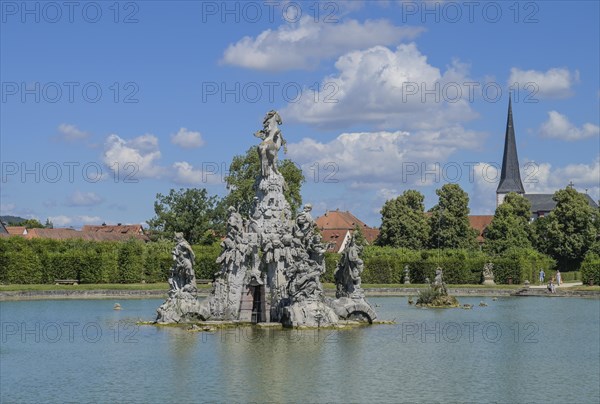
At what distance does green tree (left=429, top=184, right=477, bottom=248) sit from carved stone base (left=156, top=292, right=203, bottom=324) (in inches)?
2774

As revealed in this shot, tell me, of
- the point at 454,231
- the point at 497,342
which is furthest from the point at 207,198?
the point at 497,342

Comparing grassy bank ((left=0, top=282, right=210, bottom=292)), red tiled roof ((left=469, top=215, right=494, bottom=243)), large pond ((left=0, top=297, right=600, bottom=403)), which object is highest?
red tiled roof ((left=469, top=215, right=494, bottom=243))

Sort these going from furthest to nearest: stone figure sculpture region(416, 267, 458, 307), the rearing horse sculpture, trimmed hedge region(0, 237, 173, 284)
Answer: trimmed hedge region(0, 237, 173, 284), stone figure sculpture region(416, 267, 458, 307), the rearing horse sculpture

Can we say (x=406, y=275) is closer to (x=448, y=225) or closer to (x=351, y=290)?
(x=448, y=225)

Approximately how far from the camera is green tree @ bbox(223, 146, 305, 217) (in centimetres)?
8644

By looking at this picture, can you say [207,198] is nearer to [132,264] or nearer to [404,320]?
[132,264]

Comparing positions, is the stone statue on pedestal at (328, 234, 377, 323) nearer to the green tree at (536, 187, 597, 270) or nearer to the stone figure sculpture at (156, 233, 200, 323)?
the stone figure sculpture at (156, 233, 200, 323)

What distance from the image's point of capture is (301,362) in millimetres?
31141

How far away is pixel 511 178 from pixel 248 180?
3845 inches

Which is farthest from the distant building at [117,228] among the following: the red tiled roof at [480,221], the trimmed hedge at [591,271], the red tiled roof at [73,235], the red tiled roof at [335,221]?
the trimmed hedge at [591,271]

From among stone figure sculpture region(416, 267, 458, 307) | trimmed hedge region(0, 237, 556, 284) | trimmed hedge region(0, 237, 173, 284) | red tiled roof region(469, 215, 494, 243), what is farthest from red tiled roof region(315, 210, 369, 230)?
stone figure sculpture region(416, 267, 458, 307)

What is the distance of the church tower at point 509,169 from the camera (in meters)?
162

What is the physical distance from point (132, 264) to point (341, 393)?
174 ft

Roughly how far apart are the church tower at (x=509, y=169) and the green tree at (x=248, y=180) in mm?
79023
